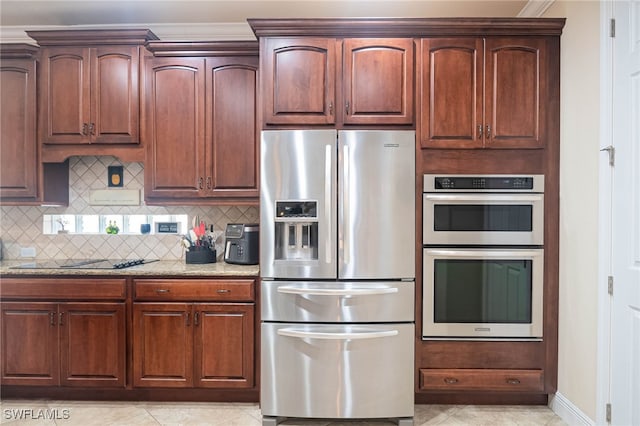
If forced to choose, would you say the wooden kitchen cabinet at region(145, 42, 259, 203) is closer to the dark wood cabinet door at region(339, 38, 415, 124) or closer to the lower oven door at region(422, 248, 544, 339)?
the dark wood cabinet door at region(339, 38, 415, 124)

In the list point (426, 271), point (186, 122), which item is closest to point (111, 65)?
point (186, 122)

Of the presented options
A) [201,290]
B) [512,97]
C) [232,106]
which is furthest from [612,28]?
[201,290]

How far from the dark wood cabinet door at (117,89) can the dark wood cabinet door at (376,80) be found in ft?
5.10

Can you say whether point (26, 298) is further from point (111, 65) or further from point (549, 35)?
point (549, 35)

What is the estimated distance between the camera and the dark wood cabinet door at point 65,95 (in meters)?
3.09

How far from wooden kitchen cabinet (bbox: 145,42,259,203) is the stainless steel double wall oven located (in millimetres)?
1309

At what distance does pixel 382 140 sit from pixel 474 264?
97 cm

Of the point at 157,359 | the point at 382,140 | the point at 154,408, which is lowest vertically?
the point at 154,408

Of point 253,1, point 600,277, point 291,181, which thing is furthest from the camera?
point 253,1

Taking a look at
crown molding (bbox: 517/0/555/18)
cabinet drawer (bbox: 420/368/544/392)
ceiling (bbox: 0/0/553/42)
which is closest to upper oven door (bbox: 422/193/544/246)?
cabinet drawer (bbox: 420/368/544/392)

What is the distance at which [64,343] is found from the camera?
9.27 ft

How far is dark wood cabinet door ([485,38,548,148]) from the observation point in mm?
2668

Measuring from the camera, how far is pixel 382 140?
102 inches

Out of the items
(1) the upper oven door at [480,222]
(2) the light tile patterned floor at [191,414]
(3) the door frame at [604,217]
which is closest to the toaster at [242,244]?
(2) the light tile patterned floor at [191,414]
